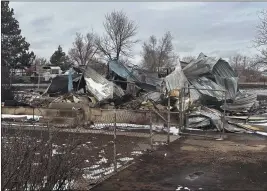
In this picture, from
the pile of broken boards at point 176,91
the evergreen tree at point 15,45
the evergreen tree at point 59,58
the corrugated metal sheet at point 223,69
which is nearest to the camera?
the pile of broken boards at point 176,91

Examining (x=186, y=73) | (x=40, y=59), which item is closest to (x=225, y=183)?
(x=186, y=73)

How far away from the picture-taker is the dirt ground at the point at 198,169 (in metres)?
7.07

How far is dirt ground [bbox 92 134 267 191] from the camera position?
7.07 meters

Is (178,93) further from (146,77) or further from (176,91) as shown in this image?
(146,77)

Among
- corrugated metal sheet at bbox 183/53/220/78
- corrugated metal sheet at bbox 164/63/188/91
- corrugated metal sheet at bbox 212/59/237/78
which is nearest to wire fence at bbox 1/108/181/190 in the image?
corrugated metal sheet at bbox 164/63/188/91

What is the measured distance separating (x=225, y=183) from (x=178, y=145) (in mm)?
4211

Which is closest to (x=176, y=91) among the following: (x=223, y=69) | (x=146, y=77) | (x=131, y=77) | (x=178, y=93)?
(x=178, y=93)

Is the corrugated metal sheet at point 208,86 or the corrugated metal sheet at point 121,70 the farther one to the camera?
the corrugated metal sheet at point 121,70

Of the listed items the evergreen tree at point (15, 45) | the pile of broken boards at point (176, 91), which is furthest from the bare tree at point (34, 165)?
the evergreen tree at point (15, 45)

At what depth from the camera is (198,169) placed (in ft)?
27.5

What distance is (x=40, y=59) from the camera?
311ft

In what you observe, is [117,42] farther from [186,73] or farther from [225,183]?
[225,183]

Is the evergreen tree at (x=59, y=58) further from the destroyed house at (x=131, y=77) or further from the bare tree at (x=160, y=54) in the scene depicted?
the destroyed house at (x=131, y=77)

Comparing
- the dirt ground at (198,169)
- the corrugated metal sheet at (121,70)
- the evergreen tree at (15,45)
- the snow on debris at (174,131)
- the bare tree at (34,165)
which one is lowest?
the dirt ground at (198,169)
